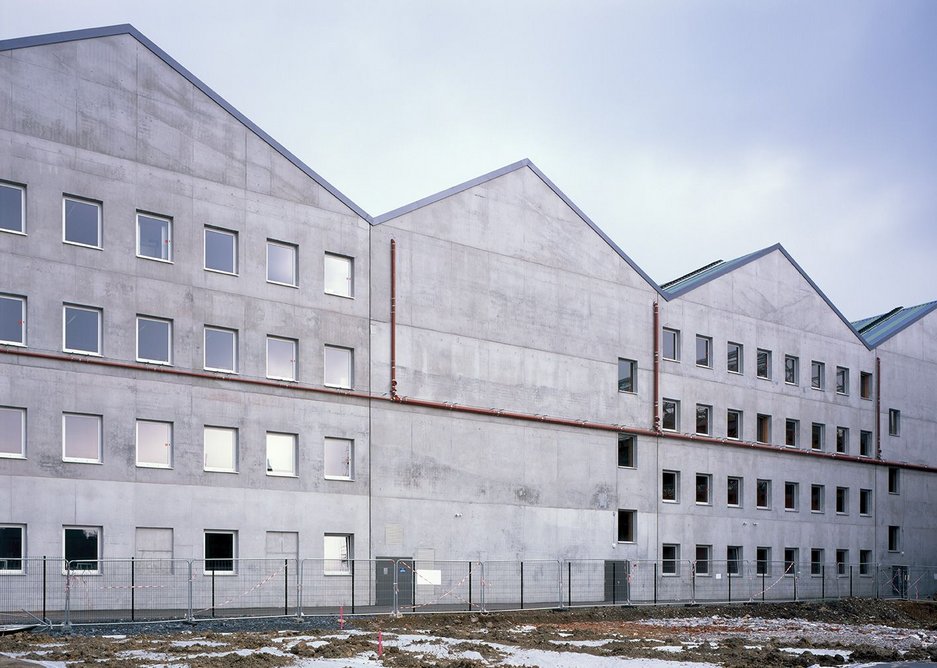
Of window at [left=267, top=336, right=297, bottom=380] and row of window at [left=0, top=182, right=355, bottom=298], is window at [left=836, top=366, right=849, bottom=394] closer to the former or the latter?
row of window at [left=0, top=182, right=355, bottom=298]

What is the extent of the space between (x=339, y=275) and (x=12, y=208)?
11.3 metres

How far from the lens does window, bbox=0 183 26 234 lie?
3356 centimetres

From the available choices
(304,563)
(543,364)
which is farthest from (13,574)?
(543,364)

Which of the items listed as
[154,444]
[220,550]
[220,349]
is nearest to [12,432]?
[154,444]

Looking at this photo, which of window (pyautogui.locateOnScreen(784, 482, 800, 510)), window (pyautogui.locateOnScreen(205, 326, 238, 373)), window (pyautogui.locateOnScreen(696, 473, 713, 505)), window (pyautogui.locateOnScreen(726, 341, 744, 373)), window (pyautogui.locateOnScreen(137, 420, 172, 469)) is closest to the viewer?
window (pyautogui.locateOnScreen(137, 420, 172, 469))

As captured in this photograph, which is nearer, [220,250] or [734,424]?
[220,250]

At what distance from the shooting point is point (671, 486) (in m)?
51.2

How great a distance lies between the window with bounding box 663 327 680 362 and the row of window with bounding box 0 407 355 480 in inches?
695

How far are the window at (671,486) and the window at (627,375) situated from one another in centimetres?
409

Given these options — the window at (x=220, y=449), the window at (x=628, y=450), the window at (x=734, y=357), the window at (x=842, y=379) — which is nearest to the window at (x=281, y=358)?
the window at (x=220, y=449)

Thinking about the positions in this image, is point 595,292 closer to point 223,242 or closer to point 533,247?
point 533,247

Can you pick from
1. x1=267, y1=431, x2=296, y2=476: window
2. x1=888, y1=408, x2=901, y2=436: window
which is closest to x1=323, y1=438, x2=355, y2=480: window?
x1=267, y1=431, x2=296, y2=476: window

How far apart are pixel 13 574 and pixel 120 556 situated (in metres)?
3.19

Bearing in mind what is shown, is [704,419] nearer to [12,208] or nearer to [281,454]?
[281,454]
